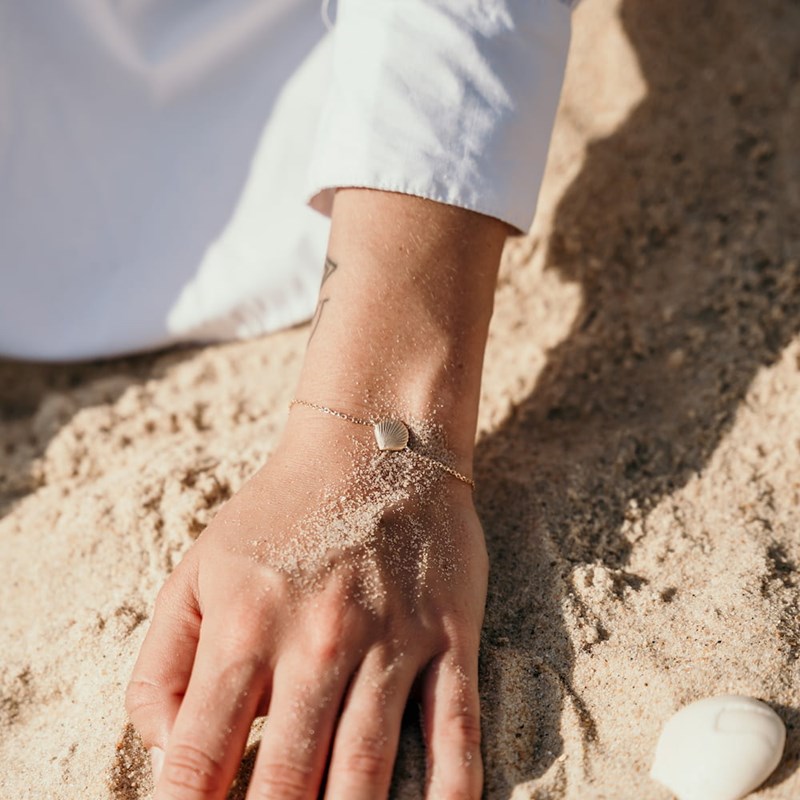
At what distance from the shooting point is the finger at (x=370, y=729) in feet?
3.02

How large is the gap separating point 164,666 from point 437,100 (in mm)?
869

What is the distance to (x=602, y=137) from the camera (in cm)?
182

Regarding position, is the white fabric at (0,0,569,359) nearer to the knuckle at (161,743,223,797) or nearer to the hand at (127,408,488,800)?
the hand at (127,408,488,800)

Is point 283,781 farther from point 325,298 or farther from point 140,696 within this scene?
point 325,298

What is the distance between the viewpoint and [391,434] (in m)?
1.16

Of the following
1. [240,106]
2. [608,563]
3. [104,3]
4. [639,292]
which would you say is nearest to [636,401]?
[639,292]

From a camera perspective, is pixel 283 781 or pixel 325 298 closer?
pixel 283 781

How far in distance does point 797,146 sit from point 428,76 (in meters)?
0.95

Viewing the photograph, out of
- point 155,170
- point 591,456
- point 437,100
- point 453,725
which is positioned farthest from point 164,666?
point 155,170

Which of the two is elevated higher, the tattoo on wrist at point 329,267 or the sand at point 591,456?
the tattoo on wrist at point 329,267

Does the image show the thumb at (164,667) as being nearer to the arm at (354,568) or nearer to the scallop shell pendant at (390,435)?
the arm at (354,568)

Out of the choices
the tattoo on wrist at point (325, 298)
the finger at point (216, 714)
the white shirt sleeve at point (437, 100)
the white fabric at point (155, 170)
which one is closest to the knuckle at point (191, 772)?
the finger at point (216, 714)

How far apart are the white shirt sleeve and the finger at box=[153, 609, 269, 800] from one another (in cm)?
68

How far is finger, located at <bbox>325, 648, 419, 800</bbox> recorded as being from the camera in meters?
0.92
